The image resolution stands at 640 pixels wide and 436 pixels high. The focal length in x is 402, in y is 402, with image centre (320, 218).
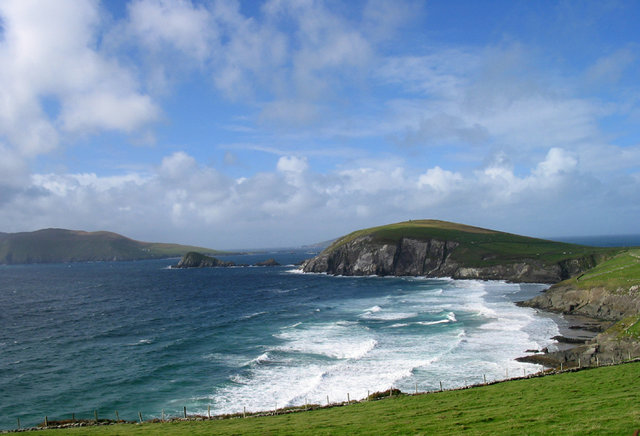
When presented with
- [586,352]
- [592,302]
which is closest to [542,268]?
[592,302]

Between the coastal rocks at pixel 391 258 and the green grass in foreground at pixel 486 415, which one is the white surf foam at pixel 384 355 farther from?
the coastal rocks at pixel 391 258

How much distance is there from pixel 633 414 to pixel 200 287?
460ft

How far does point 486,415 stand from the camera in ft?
81.6

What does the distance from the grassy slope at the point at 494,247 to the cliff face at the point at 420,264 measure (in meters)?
3.25

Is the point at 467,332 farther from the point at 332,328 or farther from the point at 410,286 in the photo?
the point at 410,286

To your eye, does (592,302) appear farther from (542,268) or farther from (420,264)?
(420,264)

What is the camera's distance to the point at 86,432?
92.2ft

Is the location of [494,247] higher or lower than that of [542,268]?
higher

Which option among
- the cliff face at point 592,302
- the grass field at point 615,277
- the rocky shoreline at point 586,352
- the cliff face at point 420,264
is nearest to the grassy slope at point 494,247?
the cliff face at point 420,264

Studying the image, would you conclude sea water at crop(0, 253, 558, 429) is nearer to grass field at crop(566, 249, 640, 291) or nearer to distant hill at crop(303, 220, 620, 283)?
grass field at crop(566, 249, 640, 291)

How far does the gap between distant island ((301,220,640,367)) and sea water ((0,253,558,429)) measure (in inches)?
301

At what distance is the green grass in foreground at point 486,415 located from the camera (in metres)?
21.4

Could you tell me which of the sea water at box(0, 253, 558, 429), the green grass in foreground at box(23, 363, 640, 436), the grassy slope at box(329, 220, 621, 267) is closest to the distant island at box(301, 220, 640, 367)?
the grassy slope at box(329, 220, 621, 267)

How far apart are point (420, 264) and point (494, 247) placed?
1220 inches
